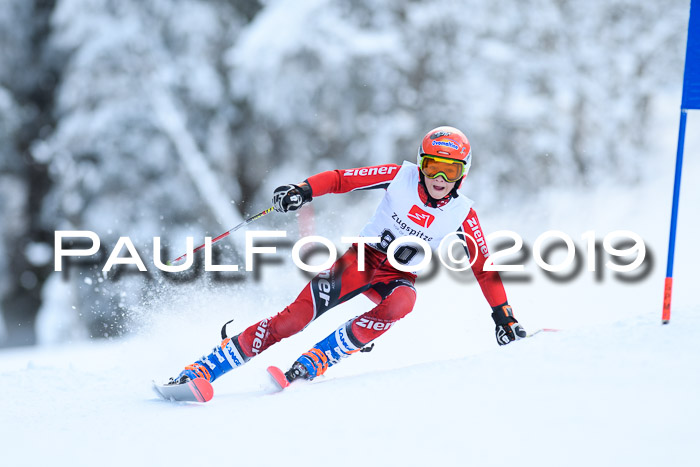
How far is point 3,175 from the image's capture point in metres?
12.7

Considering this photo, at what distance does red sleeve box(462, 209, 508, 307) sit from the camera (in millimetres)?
4219

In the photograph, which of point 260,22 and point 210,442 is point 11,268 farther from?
point 210,442

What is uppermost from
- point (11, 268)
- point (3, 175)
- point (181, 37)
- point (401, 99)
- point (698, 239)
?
point (181, 37)

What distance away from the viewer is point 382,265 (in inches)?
169

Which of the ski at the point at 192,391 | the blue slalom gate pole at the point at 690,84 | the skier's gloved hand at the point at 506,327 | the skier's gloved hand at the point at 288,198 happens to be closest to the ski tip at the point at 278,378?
the ski at the point at 192,391

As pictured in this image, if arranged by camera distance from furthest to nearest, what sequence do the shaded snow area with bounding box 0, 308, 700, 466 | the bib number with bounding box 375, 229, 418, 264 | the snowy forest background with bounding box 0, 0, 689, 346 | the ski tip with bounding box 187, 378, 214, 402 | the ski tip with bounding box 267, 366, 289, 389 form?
the snowy forest background with bounding box 0, 0, 689, 346, the bib number with bounding box 375, 229, 418, 264, the ski tip with bounding box 267, 366, 289, 389, the ski tip with bounding box 187, 378, 214, 402, the shaded snow area with bounding box 0, 308, 700, 466

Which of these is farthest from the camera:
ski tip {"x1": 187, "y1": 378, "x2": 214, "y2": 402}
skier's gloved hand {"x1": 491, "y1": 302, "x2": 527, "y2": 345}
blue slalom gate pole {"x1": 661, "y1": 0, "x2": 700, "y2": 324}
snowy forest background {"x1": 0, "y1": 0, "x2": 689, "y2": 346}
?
snowy forest background {"x1": 0, "y1": 0, "x2": 689, "y2": 346}

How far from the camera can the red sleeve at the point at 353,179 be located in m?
4.22

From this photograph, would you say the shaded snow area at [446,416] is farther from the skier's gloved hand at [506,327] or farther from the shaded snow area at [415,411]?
the skier's gloved hand at [506,327]

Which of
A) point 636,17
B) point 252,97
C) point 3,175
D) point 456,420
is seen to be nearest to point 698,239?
point 636,17

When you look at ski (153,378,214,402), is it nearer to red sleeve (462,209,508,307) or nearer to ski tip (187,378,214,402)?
ski tip (187,378,214,402)

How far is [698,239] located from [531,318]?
143 inches

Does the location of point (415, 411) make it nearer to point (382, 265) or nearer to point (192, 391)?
point (192, 391)

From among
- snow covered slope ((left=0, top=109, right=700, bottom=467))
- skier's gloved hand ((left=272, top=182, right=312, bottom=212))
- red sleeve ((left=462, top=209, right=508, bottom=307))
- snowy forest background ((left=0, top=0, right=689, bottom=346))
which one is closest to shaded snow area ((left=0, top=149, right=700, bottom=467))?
snow covered slope ((left=0, top=109, right=700, bottom=467))
